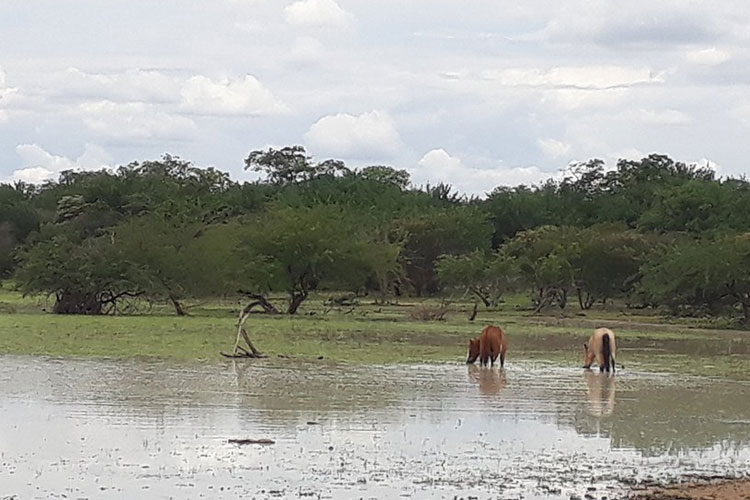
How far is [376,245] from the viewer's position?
146 ft

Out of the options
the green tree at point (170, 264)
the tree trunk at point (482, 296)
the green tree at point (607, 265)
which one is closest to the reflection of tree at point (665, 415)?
the green tree at point (170, 264)

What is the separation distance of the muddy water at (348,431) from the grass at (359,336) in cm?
315

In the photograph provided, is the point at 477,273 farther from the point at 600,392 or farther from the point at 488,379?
the point at 600,392

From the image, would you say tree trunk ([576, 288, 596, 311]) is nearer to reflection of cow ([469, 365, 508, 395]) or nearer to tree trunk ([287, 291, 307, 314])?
tree trunk ([287, 291, 307, 314])

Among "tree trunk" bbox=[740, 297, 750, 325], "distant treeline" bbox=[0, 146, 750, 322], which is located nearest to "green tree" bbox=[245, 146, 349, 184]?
"distant treeline" bbox=[0, 146, 750, 322]

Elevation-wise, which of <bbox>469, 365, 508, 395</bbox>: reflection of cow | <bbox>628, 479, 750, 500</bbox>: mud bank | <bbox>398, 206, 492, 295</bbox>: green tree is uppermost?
<bbox>398, 206, 492, 295</bbox>: green tree

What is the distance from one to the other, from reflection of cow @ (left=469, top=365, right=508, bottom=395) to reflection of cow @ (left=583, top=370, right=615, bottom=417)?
4.33 ft

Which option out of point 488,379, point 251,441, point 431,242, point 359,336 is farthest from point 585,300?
point 251,441

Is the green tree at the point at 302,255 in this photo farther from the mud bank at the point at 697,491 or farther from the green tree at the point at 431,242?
the mud bank at the point at 697,491

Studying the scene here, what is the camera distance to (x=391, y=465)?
38.2 ft

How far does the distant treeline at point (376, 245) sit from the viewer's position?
128ft

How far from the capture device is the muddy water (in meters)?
10.6

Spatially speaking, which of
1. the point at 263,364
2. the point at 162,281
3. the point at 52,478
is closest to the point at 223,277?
the point at 162,281

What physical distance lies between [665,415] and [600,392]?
2.66 meters
